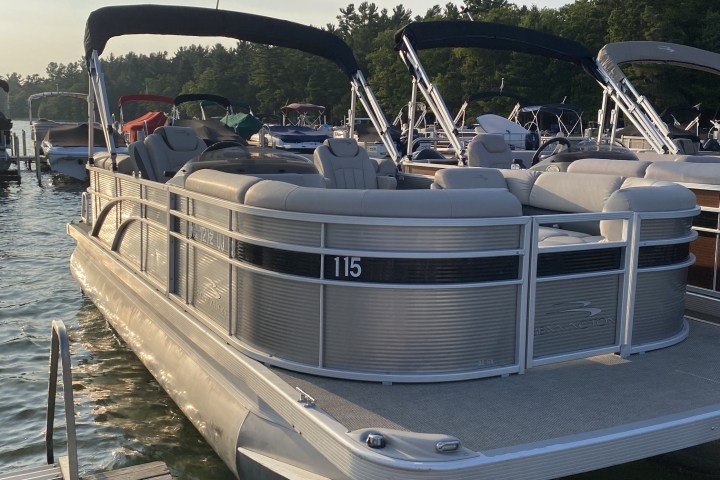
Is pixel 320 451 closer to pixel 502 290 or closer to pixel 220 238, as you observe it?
pixel 502 290

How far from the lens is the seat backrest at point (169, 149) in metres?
7.91

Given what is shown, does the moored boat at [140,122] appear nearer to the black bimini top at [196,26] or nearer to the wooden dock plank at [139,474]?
the black bimini top at [196,26]

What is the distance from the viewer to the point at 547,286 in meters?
4.10

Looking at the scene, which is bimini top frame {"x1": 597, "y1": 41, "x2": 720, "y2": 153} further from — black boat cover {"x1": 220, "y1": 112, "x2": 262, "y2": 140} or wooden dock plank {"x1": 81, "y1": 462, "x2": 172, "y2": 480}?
black boat cover {"x1": 220, "y1": 112, "x2": 262, "y2": 140}

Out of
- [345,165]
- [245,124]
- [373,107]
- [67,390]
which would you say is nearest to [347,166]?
[345,165]

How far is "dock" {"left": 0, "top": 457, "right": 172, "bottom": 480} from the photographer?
4035 millimetres

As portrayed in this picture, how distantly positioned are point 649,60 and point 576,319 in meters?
10.4

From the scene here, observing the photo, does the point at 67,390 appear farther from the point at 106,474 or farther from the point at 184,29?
the point at 184,29

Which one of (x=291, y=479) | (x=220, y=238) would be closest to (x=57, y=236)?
(x=220, y=238)

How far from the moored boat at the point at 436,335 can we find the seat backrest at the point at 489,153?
519 centimetres

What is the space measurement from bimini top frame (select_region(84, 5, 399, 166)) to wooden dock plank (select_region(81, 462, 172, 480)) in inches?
167

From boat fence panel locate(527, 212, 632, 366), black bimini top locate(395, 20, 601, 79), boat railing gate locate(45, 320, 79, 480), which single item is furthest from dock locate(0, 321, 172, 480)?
black bimini top locate(395, 20, 601, 79)

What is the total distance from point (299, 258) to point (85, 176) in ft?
68.3

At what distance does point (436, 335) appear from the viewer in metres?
3.89
